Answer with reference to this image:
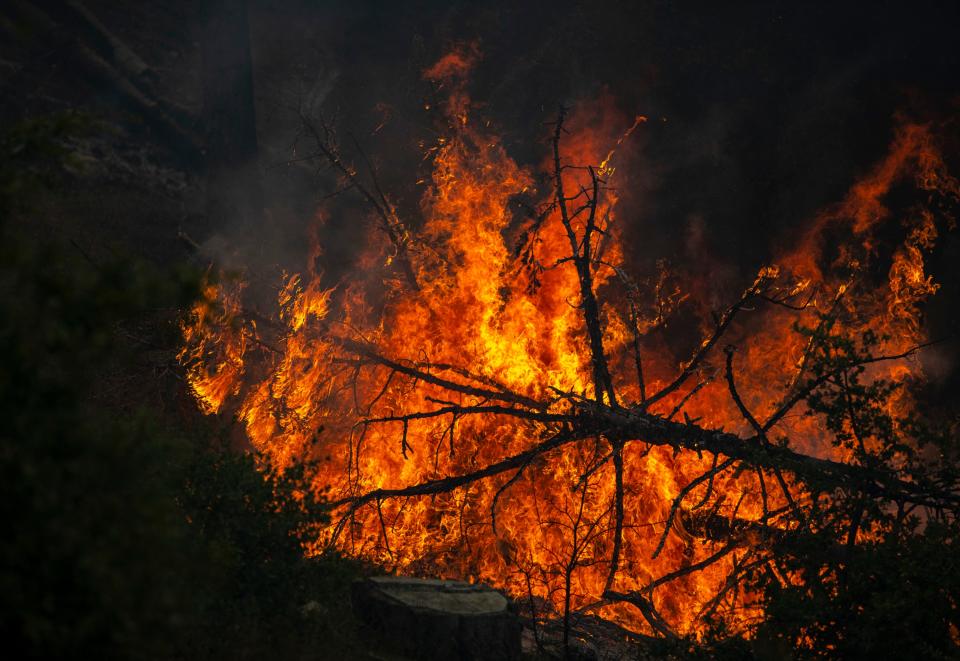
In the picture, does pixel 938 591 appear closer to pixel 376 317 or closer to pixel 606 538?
pixel 606 538

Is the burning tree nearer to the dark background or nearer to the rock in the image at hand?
the dark background

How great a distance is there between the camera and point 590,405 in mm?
7512

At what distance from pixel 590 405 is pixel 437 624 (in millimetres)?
2912

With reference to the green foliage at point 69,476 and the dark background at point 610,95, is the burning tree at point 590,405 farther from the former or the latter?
the green foliage at point 69,476

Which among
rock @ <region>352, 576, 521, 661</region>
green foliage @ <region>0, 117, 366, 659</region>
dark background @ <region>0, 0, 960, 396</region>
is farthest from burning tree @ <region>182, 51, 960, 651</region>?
green foliage @ <region>0, 117, 366, 659</region>

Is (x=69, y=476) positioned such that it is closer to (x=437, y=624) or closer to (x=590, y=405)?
(x=437, y=624)

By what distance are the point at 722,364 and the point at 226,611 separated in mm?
7879

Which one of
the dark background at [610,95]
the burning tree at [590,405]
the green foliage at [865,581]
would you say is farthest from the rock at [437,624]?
the dark background at [610,95]

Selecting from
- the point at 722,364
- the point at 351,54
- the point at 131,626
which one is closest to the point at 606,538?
the point at 722,364

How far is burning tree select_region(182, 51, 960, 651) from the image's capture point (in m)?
6.07

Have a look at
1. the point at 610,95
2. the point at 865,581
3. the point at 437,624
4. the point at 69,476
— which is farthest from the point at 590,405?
the point at 610,95

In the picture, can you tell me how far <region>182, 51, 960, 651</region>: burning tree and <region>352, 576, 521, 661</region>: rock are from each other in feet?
2.32

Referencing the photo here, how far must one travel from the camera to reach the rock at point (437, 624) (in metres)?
5.43

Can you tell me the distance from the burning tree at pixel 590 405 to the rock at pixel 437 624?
706 millimetres
